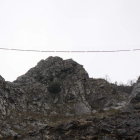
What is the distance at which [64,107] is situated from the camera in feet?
112

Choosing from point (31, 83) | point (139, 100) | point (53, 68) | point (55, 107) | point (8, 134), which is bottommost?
point (8, 134)

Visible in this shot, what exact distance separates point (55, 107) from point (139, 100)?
55.3 feet

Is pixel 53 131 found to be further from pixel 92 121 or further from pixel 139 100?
pixel 139 100

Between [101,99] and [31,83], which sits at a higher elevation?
[31,83]

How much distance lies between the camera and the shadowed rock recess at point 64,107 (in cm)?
1850

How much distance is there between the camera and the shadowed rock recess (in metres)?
18.5

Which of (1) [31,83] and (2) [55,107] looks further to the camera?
(1) [31,83]

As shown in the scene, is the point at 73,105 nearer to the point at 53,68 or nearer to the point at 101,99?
the point at 101,99

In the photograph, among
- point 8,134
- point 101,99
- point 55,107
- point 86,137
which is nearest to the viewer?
point 86,137

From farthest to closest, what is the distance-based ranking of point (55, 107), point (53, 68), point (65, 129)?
point (53, 68)
point (55, 107)
point (65, 129)

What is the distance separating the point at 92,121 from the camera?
19.4 m

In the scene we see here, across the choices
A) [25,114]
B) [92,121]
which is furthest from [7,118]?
[92,121]

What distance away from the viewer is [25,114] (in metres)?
28.8

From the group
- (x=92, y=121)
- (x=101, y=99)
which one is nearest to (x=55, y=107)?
(x=101, y=99)
